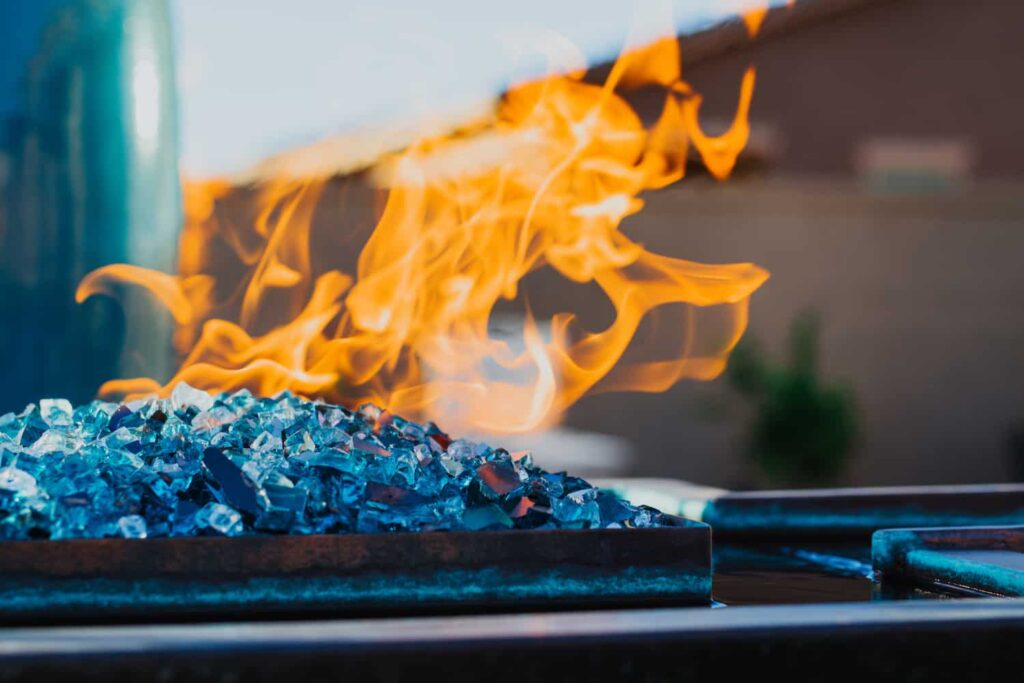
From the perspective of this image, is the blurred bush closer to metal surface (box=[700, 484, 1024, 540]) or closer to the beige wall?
the beige wall

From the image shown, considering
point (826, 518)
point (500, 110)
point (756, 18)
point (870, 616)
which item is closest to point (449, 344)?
point (500, 110)

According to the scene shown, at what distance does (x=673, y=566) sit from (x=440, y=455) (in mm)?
427

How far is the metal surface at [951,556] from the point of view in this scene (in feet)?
5.84

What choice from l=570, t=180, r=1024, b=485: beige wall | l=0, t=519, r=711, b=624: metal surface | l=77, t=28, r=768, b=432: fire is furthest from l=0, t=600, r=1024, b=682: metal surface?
l=570, t=180, r=1024, b=485: beige wall

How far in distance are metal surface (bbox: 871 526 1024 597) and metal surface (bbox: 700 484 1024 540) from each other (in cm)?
50

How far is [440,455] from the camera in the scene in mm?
1873

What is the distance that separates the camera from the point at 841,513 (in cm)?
256

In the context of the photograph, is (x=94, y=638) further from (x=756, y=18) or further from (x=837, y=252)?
(x=756, y=18)

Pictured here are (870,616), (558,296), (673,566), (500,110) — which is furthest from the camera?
(558,296)

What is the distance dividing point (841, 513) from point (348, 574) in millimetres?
1371

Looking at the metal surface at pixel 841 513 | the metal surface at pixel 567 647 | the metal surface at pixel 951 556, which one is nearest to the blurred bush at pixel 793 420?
the metal surface at pixel 841 513

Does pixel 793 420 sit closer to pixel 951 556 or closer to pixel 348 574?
pixel 951 556

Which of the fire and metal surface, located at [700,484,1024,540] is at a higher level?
the fire

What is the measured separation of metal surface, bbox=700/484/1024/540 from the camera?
2.55m
